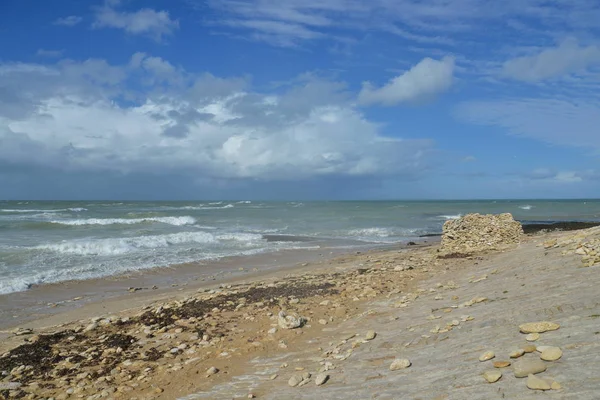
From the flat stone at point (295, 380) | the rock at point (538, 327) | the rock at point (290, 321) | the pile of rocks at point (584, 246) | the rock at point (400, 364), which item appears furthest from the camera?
the pile of rocks at point (584, 246)

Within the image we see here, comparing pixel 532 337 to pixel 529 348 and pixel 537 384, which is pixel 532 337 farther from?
pixel 537 384

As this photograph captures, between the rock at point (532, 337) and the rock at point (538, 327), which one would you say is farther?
the rock at point (538, 327)

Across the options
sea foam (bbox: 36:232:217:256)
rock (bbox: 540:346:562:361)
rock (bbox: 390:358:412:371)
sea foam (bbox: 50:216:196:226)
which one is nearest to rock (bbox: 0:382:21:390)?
rock (bbox: 390:358:412:371)

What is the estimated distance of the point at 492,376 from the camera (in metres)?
3.72

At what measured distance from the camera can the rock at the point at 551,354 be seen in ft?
12.2

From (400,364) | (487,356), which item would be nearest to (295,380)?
(400,364)

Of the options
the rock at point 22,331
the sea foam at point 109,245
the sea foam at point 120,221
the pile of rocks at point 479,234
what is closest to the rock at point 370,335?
the rock at point 22,331

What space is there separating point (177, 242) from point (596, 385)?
2259 cm

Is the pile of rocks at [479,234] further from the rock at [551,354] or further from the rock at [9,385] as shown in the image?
the rock at [9,385]

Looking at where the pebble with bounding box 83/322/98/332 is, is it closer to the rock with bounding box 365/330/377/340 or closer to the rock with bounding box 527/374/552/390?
the rock with bounding box 365/330/377/340

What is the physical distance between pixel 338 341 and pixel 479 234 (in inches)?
422

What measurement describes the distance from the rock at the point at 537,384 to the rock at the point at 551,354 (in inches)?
15.9

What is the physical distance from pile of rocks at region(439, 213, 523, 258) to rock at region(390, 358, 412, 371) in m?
10.7

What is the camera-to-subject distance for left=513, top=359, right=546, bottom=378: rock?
11.8 feet
